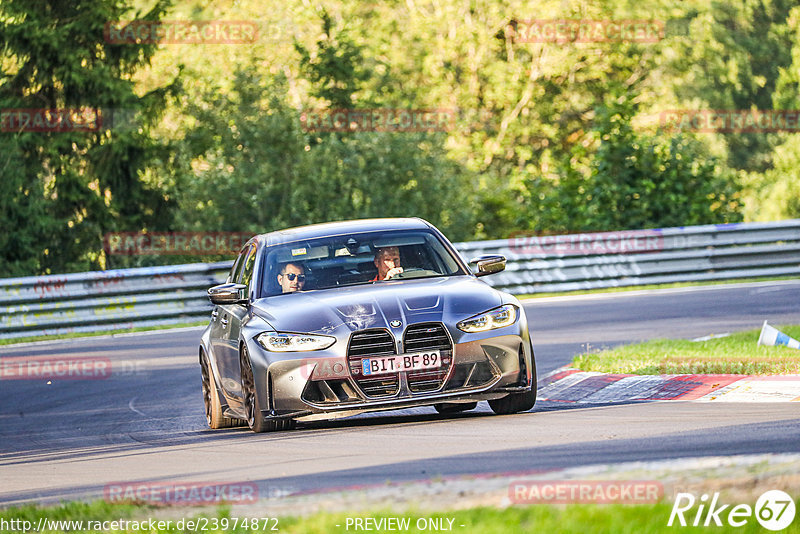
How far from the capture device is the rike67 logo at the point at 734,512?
5301mm

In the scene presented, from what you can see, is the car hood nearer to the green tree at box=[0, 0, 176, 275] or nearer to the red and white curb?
the red and white curb

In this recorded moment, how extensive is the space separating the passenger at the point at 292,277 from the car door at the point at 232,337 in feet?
1.14

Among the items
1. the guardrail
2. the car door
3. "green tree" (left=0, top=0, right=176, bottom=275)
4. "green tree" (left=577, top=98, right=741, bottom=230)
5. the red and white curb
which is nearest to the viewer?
the red and white curb

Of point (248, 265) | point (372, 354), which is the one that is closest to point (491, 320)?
point (372, 354)

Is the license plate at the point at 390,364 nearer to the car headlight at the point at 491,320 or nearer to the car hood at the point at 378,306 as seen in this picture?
the car hood at the point at 378,306

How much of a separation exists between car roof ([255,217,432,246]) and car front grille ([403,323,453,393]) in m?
1.88

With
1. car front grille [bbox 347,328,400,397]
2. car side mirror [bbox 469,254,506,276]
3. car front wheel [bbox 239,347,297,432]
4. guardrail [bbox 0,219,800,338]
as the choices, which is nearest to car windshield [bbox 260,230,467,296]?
car side mirror [bbox 469,254,506,276]

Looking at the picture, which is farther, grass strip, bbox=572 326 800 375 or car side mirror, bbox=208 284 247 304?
grass strip, bbox=572 326 800 375

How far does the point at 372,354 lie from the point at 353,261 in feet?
5.23

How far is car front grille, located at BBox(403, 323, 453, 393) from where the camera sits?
32.1ft

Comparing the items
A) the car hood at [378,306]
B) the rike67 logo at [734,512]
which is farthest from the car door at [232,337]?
the rike67 logo at [734,512]

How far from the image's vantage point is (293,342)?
9914 mm

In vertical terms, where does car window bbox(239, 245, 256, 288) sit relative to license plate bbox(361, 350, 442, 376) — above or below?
above

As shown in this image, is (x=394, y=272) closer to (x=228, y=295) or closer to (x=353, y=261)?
(x=353, y=261)
